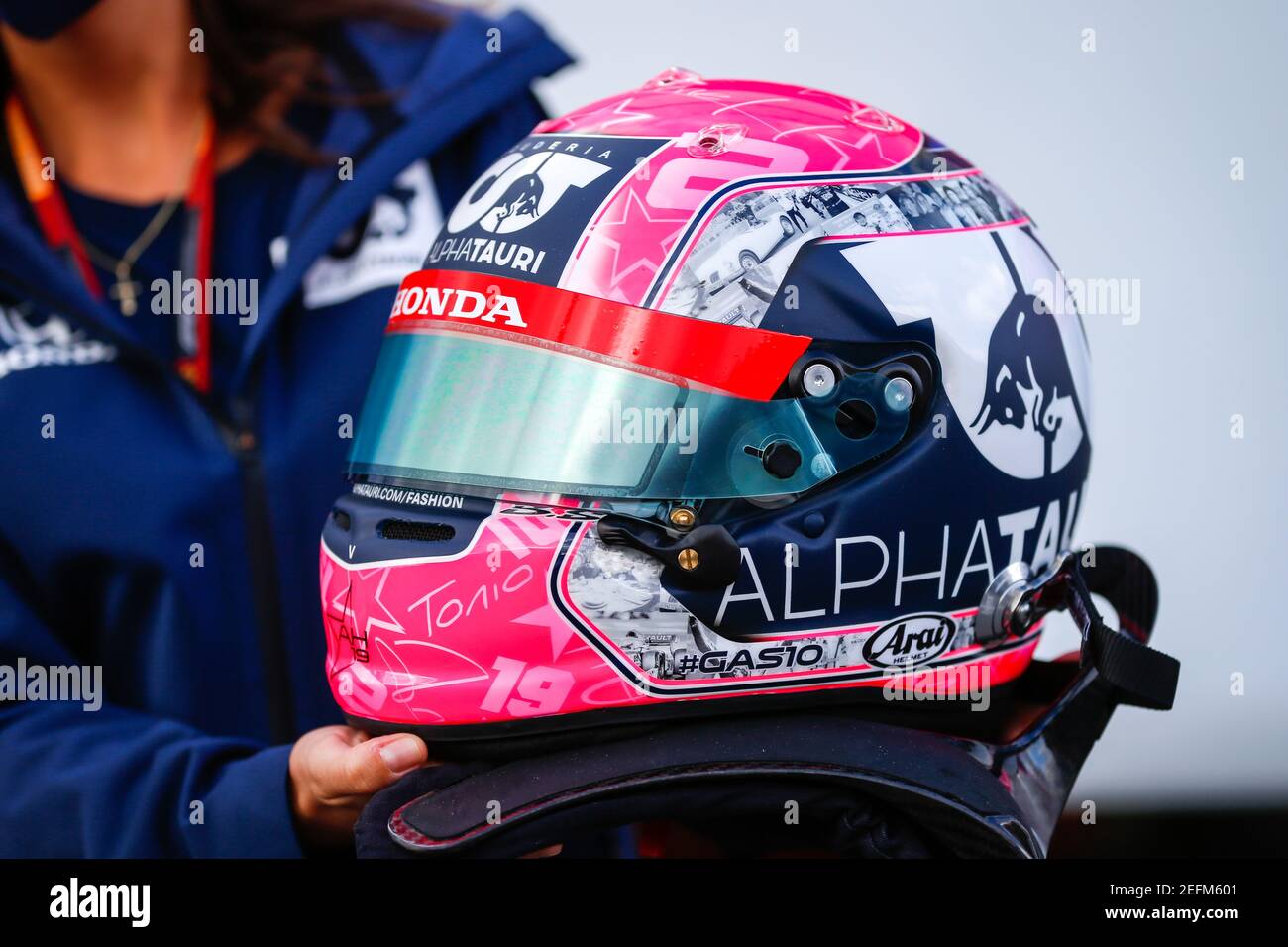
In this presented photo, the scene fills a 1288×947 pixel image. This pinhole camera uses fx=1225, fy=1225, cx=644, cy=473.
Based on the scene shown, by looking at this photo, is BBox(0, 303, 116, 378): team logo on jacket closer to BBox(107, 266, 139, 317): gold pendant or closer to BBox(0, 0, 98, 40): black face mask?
BBox(107, 266, 139, 317): gold pendant

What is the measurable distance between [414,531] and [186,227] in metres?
0.73

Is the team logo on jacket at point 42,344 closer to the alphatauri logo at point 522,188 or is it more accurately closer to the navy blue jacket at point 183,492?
the navy blue jacket at point 183,492

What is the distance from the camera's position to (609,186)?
112cm

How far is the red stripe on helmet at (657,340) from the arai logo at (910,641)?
0.25 metres

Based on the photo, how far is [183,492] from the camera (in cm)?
150

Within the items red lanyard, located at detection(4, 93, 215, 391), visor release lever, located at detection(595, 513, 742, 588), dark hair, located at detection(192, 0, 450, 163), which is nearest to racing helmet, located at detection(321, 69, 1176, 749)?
visor release lever, located at detection(595, 513, 742, 588)

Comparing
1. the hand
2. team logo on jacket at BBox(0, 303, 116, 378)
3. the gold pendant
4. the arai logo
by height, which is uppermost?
the gold pendant

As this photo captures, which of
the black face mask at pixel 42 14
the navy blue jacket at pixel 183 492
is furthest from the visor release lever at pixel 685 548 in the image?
the black face mask at pixel 42 14

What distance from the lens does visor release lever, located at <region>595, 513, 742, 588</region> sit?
3.47 ft

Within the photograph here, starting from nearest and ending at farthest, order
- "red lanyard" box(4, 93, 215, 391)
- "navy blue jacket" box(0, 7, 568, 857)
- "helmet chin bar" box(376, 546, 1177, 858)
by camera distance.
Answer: "helmet chin bar" box(376, 546, 1177, 858), "navy blue jacket" box(0, 7, 568, 857), "red lanyard" box(4, 93, 215, 391)

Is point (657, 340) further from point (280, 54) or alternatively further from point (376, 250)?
point (280, 54)

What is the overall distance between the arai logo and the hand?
42 cm
